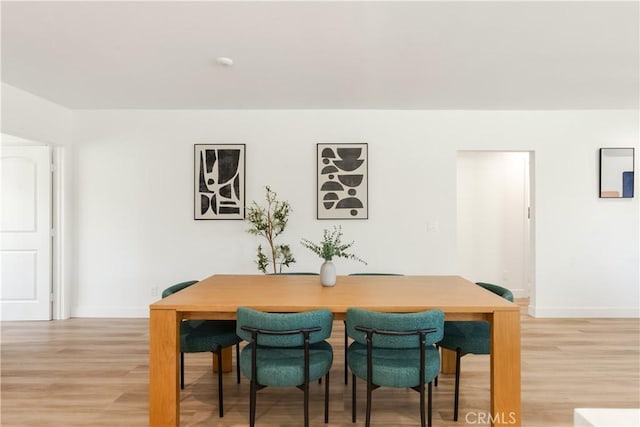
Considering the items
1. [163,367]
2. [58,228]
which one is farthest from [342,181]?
[58,228]

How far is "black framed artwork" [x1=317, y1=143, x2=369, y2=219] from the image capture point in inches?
172

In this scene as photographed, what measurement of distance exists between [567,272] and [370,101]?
3211 millimetres

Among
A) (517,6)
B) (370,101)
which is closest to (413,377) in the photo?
(517,6)

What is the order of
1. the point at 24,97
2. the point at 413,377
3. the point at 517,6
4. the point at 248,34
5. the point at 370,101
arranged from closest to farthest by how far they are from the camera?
the point at 413,377, the point at 517,6, the point at 248,34, the point at 24,97, the point at 370,101

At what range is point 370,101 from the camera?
4027 mm

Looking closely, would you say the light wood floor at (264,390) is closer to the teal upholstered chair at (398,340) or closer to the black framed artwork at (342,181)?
the teal upholstered chair at (398,340)

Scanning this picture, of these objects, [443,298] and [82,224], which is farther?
[82,224]

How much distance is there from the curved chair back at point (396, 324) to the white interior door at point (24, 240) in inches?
166

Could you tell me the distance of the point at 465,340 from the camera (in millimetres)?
2305

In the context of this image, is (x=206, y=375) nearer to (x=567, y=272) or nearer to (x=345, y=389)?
(x=345, y=389)

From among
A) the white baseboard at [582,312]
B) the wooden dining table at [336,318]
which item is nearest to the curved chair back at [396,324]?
the wooden dining table at [336,318]

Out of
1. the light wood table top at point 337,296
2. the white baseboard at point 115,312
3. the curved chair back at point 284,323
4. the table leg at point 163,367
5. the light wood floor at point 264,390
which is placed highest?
the light wood table top at point 337,296

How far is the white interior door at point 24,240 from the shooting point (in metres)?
4.31

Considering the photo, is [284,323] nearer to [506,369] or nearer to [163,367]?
[163,367]
